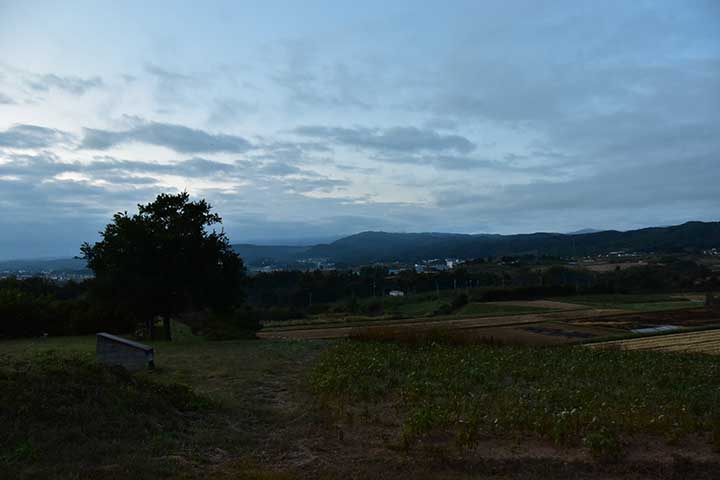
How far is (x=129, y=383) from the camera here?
36.4 ft

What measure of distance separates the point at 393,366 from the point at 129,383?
849 cm

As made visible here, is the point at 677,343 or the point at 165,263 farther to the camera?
the point at 677,343

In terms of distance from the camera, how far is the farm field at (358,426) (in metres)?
7.38

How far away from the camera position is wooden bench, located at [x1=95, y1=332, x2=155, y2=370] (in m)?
15.8

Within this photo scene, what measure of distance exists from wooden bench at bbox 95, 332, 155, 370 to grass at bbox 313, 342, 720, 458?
212 inches

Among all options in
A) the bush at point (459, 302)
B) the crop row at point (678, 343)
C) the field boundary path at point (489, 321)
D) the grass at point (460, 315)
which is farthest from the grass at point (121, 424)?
the bush at point (459, 302)

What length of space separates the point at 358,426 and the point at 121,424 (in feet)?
14.1

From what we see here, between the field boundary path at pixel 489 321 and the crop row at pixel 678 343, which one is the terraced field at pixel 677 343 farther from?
the field boundary path at pixel 489 321

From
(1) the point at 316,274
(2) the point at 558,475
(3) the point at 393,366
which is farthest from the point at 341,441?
(1) the point at 316,274

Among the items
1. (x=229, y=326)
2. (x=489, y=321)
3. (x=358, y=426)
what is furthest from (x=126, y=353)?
(x=489, y=321)

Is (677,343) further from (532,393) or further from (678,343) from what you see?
(532,393)

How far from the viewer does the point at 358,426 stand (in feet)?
32.9

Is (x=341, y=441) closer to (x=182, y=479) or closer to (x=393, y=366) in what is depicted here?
(x=182, y=479)

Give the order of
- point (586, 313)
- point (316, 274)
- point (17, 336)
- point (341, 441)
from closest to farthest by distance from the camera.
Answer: point (341, 441)
point (17, 336)
point (586, 313)
point (316, 274)
